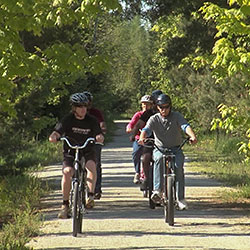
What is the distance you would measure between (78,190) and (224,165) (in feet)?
42.4

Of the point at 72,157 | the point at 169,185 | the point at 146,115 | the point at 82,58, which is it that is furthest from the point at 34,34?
the point at 169,185

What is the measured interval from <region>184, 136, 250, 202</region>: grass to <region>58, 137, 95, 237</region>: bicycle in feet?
14.7

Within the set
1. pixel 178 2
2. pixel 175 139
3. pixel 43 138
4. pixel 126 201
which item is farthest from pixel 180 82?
pixel 175 139

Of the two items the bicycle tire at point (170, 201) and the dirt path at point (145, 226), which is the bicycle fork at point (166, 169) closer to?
the bicycle tire at point (170, 201)

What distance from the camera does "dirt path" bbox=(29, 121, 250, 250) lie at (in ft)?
29.9

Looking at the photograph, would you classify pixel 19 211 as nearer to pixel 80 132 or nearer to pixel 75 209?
pixel 80 132

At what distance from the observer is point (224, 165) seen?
22.4 m

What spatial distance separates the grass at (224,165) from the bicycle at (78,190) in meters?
4.49

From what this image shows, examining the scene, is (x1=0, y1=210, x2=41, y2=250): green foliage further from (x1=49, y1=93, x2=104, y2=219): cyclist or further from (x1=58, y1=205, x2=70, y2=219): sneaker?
(x1=49, y1=93, x2=104, y2=219): cyclist

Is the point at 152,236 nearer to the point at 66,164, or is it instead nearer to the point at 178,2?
the point at 66,164

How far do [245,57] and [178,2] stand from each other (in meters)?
10.2

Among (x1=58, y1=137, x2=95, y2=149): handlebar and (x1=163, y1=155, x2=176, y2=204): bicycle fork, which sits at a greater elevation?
(x1=58, y1=137, x2=95, y2=149): handlebar

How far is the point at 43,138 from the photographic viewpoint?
3716 cm

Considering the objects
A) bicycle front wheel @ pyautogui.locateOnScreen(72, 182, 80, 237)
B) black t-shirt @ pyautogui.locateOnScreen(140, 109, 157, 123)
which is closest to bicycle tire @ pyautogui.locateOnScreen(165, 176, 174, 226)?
bicycle front wheel @ pyautogui.locateOnScreen(72, 182, 80, 237)
